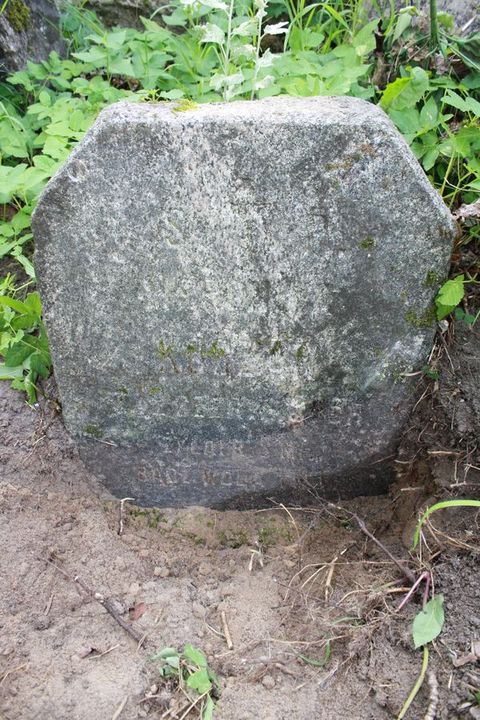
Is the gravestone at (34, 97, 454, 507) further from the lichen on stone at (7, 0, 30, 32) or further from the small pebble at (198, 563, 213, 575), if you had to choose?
the lichen on stone at (7, 0, 30, 32)

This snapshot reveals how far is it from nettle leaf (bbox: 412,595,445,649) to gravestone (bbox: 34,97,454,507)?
56cm

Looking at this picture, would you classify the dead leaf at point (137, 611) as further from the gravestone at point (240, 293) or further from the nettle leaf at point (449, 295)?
the nettle leaf at point (449, 295)

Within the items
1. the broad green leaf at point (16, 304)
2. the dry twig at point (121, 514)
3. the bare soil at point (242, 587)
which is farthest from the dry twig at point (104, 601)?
the broad green leaf at point (16, 304)

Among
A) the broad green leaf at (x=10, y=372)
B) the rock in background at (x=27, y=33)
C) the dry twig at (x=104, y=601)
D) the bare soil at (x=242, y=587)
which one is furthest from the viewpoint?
the rock in background at (x=27, y=33)

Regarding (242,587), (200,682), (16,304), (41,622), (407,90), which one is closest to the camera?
(200,682)

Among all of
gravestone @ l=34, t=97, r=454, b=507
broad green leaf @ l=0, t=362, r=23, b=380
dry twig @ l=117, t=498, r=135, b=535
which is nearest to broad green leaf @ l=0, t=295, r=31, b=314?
broad green leaf @ l=0, t=362, r=23, b=380

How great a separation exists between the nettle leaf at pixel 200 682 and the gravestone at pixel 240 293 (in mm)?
656

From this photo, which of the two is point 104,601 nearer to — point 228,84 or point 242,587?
point 242,587

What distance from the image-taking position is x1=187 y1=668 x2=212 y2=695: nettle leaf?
1.62m

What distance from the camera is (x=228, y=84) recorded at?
206cm

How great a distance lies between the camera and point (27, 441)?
86.7 inches

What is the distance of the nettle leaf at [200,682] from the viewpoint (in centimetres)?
162

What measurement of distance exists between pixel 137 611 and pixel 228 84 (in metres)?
1.60

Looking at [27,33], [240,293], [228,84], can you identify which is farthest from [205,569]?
[27,33]
